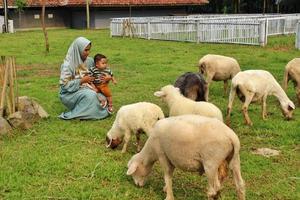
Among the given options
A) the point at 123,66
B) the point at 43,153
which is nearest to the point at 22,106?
the point at 43,153

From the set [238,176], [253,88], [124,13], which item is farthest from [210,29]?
[124,13]

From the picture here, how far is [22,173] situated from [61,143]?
142 centimetres

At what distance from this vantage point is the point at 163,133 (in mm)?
5164

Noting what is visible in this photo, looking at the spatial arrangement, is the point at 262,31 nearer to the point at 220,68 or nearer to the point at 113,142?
the point at 220,68

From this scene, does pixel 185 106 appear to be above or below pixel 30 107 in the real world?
above

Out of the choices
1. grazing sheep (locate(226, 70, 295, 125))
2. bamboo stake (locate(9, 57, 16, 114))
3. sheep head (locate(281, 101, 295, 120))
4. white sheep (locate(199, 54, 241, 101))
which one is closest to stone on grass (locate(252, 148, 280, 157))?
grazing sheep (locate(226, 70, 295, 125))

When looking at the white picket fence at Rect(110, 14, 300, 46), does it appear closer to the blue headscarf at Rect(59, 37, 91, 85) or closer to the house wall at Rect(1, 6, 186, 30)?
the house wall at Rect(1, 6, 186, 30)

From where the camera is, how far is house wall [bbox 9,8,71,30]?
4147cm

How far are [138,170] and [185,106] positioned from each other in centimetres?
192

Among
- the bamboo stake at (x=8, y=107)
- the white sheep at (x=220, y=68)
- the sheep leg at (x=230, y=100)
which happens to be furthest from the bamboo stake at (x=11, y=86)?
the white sheep at (x=220, y=68)

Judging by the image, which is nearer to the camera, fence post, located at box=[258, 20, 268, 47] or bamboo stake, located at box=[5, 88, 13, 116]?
bamboo stake, located at box=[5, 88, 13, 116]

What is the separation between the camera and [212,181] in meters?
4.78

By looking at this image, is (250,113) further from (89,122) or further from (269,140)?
(89,122)

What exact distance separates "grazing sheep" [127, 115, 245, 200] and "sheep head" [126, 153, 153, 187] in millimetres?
293
